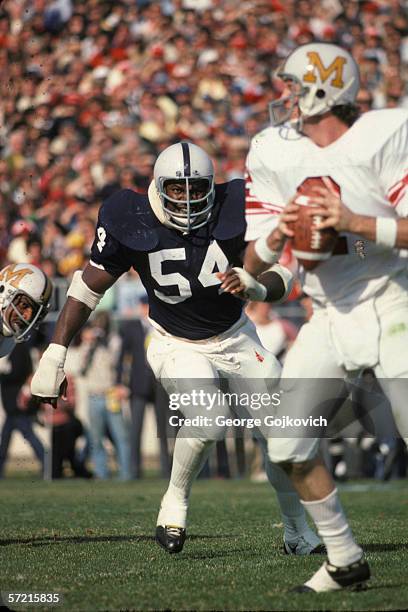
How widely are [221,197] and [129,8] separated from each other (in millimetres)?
8662

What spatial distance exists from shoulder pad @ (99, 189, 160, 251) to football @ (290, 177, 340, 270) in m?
1.59

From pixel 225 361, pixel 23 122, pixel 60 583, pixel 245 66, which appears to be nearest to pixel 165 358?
pixel 225 361

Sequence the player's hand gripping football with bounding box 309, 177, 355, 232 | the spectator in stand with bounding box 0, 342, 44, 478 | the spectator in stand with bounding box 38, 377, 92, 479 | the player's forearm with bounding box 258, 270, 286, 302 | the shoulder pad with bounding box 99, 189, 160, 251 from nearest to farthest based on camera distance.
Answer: the player's hand gripping football with bounding box 309, 177, 355, 232 < the player's forearm with bounding box 258, 270, 286, 302 < the shoulder pad with bounding box 99, 189, 160, 251 < the spectator in stand with bounding box 0, 342, 44, 478 < the spectator in stand with bounding box 38, 377, 92, 479

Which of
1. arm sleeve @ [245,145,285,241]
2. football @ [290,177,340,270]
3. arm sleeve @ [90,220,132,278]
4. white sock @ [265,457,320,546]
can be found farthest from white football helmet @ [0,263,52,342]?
football @ [290,177,340,270]

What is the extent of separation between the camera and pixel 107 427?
38.1 feet

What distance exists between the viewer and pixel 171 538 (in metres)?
5.25

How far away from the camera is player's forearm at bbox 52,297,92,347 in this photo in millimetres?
5379

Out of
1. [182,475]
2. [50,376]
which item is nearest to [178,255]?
[50,376]

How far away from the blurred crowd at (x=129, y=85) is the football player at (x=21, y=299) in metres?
5.52

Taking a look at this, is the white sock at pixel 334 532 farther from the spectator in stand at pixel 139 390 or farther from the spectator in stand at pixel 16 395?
the spectator in stand at pixel 139 390

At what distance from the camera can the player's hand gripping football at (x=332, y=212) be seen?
3775mm

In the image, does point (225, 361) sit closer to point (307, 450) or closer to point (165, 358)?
point (165, 358)

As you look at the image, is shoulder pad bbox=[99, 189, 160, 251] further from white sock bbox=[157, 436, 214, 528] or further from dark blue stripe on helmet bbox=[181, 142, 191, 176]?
white sock bbox=[157, 436, 214, 528]

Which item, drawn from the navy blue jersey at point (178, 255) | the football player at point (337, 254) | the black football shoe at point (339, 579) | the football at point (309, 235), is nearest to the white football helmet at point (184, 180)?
the navy blue jersey at point (178, 255)
